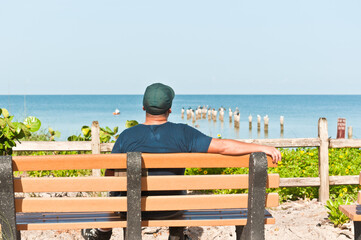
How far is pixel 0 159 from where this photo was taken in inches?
122

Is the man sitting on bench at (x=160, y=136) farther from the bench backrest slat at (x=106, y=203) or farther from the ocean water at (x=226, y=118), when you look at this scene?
the ocean water at (x=226, y=118)

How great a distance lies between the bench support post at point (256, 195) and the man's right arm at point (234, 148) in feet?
0.22

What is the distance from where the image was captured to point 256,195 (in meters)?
3.24

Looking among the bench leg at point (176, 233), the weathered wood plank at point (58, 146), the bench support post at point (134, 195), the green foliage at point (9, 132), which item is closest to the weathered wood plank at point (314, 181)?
the weathered wood plank at point (58, 146)

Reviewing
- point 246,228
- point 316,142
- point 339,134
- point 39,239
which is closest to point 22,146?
point 39,239

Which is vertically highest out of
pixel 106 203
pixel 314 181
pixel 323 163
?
pixel 106 203

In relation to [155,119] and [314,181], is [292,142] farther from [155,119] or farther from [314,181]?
[155,119]

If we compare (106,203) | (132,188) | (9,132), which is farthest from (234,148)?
(9,132)

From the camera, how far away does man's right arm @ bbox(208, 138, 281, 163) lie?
10.6 ft

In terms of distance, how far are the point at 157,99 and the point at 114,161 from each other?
0.60 m

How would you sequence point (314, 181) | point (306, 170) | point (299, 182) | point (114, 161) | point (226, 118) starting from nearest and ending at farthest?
point (114, 161) → point (299, 182) → point (314, 181) → point (306, 170) → point (226, 118)

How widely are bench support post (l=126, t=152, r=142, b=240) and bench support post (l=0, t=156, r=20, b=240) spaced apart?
791 mm

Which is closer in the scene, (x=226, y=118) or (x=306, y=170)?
(x=306, y=170)

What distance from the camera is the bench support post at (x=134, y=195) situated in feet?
10.1
